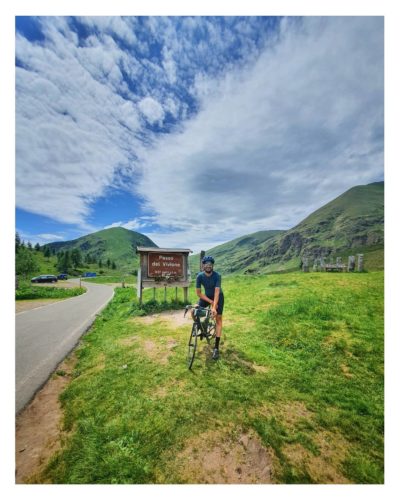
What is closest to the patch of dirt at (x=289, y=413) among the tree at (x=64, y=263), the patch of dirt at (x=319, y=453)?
the patch of dirt at (x=319, y=453)

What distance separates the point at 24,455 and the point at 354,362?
7.96 meters

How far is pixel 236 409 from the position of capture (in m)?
4.50

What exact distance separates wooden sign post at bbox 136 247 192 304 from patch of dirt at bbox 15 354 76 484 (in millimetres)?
9641

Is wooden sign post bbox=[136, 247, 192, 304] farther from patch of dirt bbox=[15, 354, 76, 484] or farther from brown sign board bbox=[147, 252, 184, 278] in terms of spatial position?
patch of dirt bbox=[15, 354, 76, 484]

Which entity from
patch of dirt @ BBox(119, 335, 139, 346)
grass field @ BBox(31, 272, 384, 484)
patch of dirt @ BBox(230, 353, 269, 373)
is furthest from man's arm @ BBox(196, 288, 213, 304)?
patch of dirt @ BBox(119, 335, 139, 346)

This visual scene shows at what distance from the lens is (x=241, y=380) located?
18.2ft

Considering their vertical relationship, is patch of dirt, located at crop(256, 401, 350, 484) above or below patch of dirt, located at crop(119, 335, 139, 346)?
above

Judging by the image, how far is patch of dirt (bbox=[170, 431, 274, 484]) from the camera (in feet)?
10.8

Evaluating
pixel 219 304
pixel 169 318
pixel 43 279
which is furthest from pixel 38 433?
pixel 43 279

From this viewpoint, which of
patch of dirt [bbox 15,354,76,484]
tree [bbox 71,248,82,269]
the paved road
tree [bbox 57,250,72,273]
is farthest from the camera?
tree [bbox 71,248,82,269]

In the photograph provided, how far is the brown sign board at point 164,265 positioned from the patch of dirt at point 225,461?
12533 mm

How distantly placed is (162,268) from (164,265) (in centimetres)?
27
